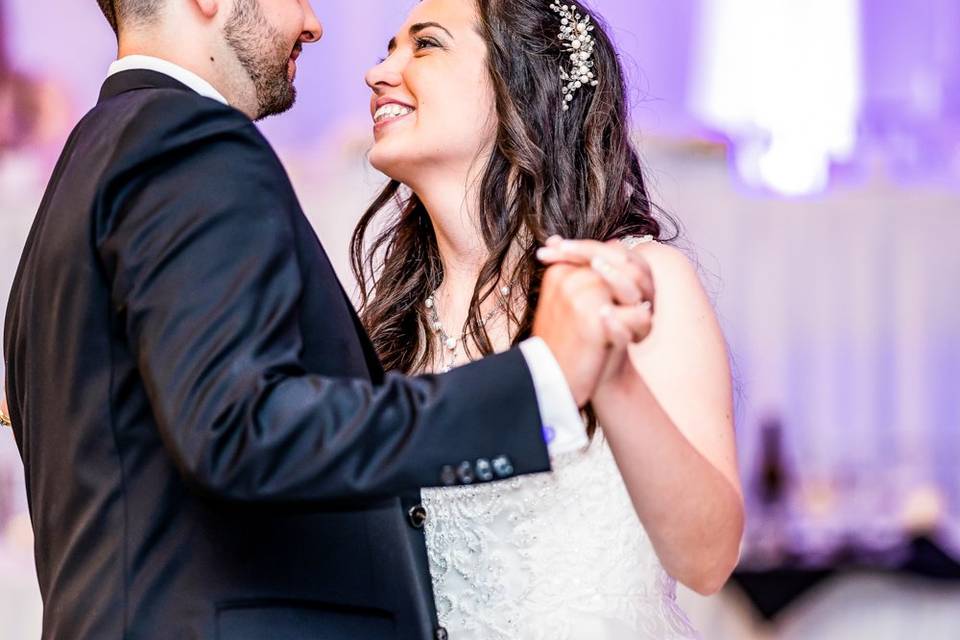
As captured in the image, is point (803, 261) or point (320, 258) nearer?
point (320, 258)

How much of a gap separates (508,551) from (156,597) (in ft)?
2.94

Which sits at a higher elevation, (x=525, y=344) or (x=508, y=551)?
(x=525, y=344)

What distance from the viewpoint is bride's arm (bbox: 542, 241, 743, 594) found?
5.77 feet

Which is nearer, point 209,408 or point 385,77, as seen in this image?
point 209,408

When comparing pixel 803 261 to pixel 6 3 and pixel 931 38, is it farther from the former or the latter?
pixel 6 3

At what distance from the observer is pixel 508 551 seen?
2.27 metres

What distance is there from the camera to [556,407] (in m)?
1.42

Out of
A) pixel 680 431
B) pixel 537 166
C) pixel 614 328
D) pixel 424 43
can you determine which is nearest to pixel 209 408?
pixel 614 328

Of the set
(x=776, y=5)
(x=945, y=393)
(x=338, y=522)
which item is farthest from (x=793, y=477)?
(x=338, y=522)

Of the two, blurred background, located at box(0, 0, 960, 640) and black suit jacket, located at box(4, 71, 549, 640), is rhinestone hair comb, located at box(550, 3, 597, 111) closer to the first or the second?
black suit jacket, located at box(4, 71, 549, 640)

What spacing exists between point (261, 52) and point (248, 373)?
0.64 m

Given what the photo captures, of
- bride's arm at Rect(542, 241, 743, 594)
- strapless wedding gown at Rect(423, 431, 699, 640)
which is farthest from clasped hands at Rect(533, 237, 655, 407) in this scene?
strapless wedding gown at Rect(423, 431, 699, 640)

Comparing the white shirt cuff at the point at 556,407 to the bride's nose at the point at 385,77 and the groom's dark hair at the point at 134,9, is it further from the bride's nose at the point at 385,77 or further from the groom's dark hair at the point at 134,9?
the bride's nose at the point at 385,77

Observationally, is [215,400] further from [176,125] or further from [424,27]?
[424,27]
